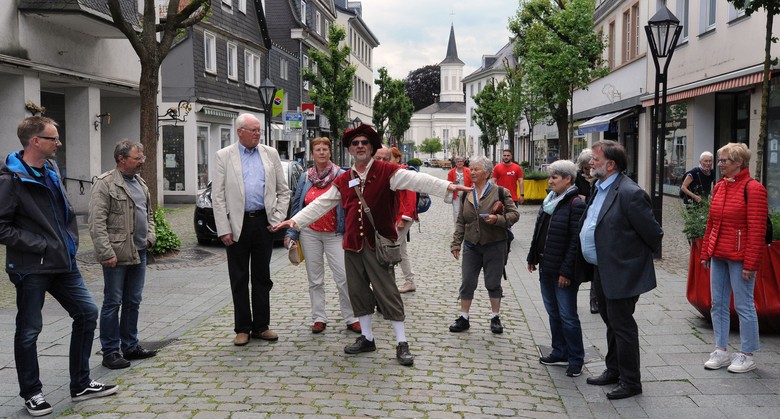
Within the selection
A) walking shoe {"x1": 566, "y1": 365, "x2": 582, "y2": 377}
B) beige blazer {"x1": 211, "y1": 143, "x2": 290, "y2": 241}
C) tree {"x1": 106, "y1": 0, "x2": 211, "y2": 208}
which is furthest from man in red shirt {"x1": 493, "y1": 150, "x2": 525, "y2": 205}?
walking shoe {"x1": 566, "y1": 365, "x2": 582, "y2": 377}

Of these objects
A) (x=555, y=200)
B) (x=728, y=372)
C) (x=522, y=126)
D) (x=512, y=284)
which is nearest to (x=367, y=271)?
(x=555, y=200)

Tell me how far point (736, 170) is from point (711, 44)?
1521 cm

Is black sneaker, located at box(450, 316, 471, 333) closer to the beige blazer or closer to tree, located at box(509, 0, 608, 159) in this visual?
the beige blazer

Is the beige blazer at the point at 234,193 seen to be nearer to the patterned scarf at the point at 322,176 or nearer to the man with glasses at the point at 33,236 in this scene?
the patterned scarf at the point at 322,176

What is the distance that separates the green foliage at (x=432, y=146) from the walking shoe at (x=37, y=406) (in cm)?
12629

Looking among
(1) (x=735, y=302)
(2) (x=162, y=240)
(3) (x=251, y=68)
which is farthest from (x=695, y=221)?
(3) (x=251, y=68)

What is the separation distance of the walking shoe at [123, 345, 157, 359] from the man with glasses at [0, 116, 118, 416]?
132 centimetres

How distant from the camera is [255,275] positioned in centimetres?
725

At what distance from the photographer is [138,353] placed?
6.64m

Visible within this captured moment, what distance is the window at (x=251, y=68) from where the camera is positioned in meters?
33.3

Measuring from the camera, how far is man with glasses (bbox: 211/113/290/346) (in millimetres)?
7008


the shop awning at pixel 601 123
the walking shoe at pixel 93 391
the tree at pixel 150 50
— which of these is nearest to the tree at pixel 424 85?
the shop awning at pixel 601 123

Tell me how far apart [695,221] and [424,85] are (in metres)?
131

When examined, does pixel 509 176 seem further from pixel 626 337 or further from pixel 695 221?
pixel 626 337
